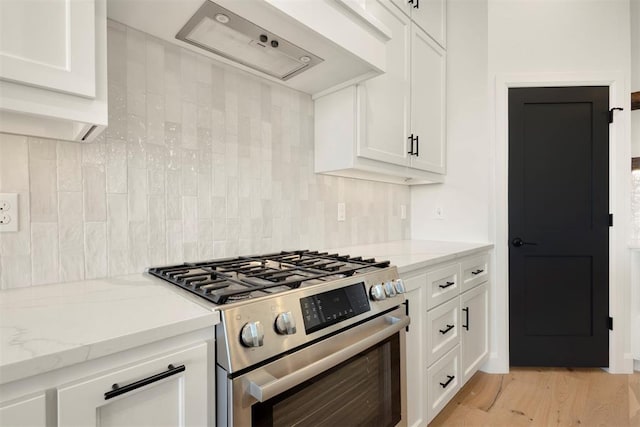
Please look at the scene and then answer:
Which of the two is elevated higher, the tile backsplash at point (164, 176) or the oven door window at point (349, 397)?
the tile backsplash at point (164, 176)

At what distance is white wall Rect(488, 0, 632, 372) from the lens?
2404mm

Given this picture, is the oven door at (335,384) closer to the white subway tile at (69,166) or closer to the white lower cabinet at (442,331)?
the white lower cabinet at (442,331)

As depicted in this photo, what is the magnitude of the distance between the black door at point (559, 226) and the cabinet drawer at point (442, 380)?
86 cm

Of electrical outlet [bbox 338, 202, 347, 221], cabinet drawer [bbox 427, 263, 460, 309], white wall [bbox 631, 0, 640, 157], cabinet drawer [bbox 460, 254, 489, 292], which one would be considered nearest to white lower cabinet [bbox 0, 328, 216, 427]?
cabinet drawer [bbox 427, 263, 460, 309]

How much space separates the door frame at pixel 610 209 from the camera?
239 centimetres

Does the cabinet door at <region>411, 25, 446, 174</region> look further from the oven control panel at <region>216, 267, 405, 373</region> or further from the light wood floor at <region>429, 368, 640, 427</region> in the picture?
the light wood floor at <region>429, 368, 640, 427</region>

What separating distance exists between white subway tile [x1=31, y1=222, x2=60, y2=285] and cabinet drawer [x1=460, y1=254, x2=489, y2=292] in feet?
6.37

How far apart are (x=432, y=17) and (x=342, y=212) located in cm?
150

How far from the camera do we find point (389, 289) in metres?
1.28

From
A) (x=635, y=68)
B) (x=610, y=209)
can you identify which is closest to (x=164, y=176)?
(x=610, y=209)

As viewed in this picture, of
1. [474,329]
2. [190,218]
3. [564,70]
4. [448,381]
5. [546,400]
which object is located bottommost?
[546,400]

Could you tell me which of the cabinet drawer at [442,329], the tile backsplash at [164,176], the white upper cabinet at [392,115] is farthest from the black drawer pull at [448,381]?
the white upper cabinet at [392,115]

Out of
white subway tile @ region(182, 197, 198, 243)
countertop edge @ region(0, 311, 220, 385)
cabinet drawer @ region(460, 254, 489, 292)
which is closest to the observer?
countertop edge @ region(0, 311, 220, 385)

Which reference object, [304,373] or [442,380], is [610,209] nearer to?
[442,380]
